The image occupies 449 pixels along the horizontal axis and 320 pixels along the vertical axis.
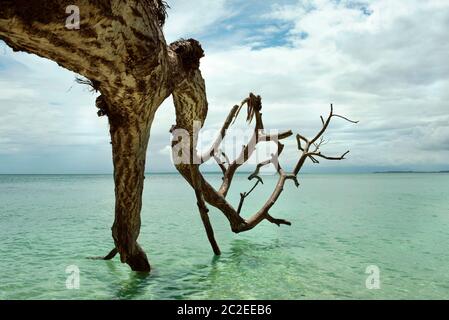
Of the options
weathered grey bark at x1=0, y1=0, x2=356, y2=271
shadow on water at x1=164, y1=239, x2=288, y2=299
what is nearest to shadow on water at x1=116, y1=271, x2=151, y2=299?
weathered grey bark at x1=0, y1=0, x2=356, y2=271

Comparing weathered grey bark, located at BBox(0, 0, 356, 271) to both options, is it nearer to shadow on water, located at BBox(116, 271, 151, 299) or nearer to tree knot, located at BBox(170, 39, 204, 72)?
tree knot, located at BBox(170, 39, 204, 72)

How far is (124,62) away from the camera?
332cm

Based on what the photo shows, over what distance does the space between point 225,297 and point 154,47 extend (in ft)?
13.0

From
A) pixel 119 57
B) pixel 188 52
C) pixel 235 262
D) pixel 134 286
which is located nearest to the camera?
pixel 119 57

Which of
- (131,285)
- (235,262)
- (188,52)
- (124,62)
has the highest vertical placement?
(188,52)

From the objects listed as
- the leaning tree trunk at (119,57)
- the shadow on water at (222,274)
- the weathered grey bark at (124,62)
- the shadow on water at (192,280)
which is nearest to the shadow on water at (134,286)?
the shadow on water at (192,280)

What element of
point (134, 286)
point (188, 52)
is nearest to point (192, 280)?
point (134, 286)

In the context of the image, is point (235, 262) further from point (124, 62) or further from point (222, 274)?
point (124, 62)

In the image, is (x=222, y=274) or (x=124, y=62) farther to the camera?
(x=222, y=274)

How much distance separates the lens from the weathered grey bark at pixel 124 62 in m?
2.50

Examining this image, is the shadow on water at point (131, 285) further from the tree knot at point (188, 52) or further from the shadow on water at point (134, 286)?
the tree knot at point (188, 52)

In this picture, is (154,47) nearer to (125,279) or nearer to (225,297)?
(225,297)
